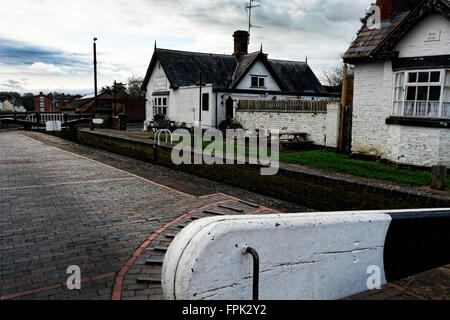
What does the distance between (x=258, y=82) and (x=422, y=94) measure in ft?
59.8

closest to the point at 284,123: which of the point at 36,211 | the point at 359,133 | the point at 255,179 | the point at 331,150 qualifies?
the point at 331,150

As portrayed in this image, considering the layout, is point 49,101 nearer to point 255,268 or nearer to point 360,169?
point 360,169

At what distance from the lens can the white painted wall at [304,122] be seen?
1512 centimetres

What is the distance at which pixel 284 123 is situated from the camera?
1839cm

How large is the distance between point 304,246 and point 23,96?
133 meters

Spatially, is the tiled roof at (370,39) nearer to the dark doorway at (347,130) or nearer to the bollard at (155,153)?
the dark doorway at (347,130)

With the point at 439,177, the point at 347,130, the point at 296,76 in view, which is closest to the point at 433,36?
the point at 347,130

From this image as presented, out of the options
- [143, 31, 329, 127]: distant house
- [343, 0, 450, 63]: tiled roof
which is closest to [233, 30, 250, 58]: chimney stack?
[143, 31, 329, 127]: distant house

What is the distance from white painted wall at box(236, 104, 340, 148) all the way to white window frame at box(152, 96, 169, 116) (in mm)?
9705

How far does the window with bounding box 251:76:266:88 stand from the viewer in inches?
1131

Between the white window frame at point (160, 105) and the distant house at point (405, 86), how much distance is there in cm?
1825

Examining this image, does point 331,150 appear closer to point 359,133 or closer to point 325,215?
point 359,133

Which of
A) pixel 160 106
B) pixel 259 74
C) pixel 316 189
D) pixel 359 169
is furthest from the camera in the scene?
pixel 160 106

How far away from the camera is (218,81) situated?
28.2m
